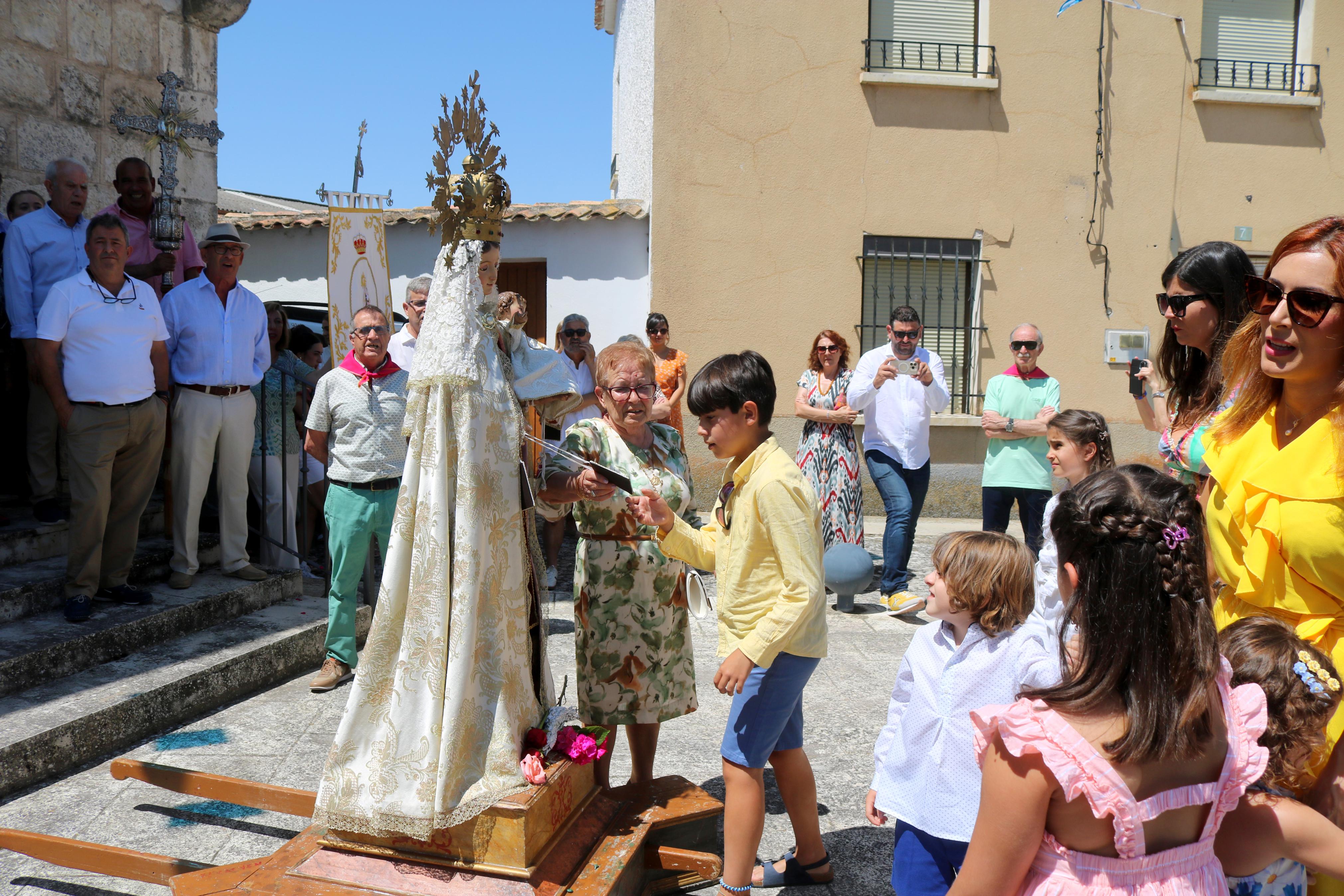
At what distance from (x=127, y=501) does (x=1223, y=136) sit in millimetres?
10602

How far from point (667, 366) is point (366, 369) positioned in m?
3.17

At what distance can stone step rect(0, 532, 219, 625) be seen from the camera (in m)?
4.62

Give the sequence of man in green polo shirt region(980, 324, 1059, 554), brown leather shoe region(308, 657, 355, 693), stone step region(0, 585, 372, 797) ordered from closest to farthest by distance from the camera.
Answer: stone step region(0, 585, 372, 797), brown leather shoe region(308, 657, 355, 693), man in green polo shirt region(980, 324, 1059, 554)

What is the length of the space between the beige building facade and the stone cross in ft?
14.4

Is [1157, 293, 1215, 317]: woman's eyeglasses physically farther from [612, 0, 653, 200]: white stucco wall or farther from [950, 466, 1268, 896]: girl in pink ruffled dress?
[612, 0, 653, 200]: white stucco wall

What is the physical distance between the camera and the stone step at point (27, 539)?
5.11 meters

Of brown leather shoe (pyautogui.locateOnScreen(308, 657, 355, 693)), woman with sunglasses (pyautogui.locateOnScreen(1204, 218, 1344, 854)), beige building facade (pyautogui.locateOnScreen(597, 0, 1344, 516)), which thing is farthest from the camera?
beige building facade (pyautogui.locateOnScreen(597, 0, 1344, 516))

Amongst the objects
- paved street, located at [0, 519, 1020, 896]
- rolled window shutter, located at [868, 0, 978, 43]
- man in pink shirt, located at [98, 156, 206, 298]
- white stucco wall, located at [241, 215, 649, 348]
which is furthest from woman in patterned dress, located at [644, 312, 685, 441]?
rolled window shutter, located at [868, 0, 978, 43]

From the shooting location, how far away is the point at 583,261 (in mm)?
10555

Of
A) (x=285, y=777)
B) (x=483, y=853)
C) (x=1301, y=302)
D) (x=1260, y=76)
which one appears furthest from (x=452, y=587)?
(x=1260, y=76)

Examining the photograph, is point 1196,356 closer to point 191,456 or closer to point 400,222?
point 191,456

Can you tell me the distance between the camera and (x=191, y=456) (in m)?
5.43

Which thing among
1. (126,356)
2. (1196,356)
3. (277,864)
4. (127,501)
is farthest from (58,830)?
(1196,356)

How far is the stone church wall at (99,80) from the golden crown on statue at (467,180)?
4.77m
